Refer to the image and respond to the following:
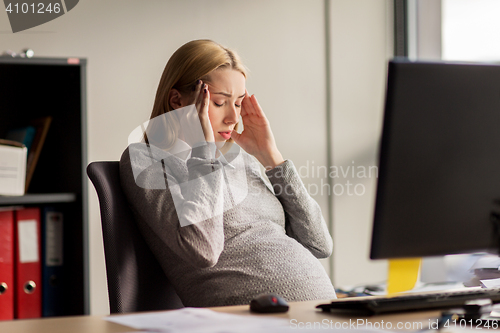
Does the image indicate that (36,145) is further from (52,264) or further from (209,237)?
(209,237)

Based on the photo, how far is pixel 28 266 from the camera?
5.13 ft

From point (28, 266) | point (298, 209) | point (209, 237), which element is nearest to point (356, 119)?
point (298, 209)

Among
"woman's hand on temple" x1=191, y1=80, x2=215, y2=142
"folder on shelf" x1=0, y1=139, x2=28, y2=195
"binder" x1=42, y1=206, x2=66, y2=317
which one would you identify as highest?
"woman's hand on temple" x1=191, y1=80, x2=215, y2=142

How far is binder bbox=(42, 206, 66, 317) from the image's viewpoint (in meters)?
1.60

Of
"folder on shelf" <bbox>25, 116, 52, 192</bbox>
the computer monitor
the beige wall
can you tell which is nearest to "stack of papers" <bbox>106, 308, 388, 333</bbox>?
the computer monitor

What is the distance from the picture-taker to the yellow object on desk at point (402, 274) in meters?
0.66

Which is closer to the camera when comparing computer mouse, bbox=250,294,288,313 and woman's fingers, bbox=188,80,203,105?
computer mouse, bbox=250,294,288,313

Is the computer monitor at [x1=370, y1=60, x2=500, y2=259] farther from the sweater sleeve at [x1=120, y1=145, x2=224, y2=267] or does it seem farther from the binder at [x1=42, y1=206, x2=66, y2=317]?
the binder at [x1=42, y1=206, x2=66, y2=317]

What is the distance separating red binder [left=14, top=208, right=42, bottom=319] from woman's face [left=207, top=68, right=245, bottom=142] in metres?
0.69

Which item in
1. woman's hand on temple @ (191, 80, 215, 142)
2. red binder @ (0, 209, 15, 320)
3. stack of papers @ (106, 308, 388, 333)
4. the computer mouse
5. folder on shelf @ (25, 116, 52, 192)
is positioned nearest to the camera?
stack of papers @ (106, 308, 388, 333)

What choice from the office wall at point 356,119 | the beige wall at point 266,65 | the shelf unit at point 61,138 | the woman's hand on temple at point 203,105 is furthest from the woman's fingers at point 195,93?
the office wall at point 356,119

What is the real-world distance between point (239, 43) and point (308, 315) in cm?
179

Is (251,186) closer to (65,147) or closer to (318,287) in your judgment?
(318,287)

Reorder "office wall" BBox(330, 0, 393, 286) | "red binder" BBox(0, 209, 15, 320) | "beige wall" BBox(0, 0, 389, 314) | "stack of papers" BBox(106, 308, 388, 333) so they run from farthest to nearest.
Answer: "office wall" BBox(330, 0, 393, 286)
"beige wall" BBox(0, 0, 389, 314)
"red binder" BBox(0, 209, 15, 320)
"stack of papers" BBox(106, 308, 388, 333)
